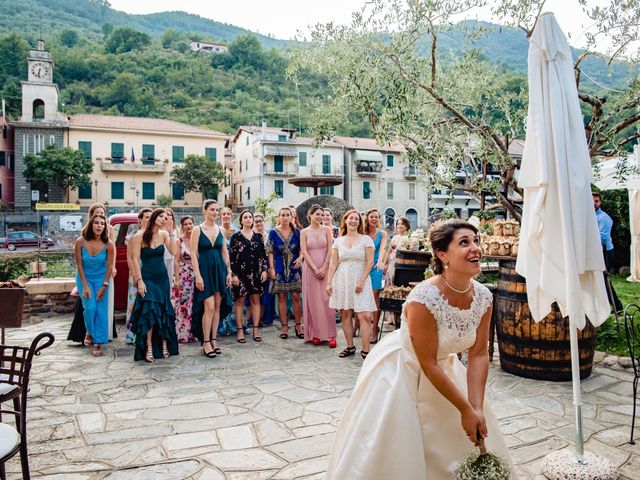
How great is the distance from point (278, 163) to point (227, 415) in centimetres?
4298

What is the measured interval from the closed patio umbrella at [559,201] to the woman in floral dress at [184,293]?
17.0 ft

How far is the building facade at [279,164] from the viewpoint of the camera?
45625 mm

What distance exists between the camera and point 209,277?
6441 millimetres

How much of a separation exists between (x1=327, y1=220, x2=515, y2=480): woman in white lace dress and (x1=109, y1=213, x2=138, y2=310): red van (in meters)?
6.56

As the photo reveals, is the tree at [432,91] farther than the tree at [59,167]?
No

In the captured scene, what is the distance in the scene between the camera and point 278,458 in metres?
3.45

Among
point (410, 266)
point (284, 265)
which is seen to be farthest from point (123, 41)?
point (410, 266)

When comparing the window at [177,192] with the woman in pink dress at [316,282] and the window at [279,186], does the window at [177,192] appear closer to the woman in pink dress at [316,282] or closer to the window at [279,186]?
the window at [279,186]

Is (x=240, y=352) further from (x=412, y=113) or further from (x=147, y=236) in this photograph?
(x=412, y=113)

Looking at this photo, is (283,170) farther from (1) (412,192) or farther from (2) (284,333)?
(2) (284,333)

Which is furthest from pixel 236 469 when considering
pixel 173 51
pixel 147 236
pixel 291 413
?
pixel 173 51

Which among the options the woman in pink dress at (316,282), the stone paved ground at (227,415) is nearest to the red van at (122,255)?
the stone paved ground at (227,415)

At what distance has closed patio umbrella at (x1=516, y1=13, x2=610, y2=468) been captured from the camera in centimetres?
323

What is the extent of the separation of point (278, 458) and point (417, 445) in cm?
149
